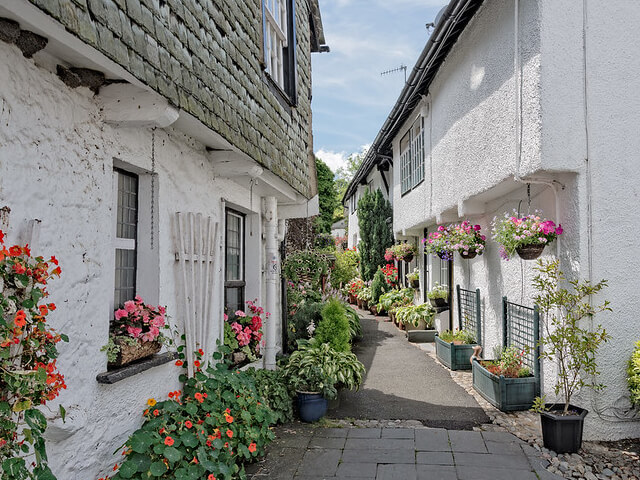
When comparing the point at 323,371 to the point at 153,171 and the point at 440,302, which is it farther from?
the point at 440,302

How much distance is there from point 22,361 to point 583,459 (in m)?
4.54

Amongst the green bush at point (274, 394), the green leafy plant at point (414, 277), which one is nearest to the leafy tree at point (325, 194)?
the green leafy plant at point (414, 277)

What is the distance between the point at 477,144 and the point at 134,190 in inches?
190

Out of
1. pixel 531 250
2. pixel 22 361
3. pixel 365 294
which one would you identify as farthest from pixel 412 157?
pixel 22 361

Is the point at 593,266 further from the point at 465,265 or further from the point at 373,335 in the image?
the point at 373,335

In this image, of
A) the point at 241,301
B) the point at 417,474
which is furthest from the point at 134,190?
the point at 417,474

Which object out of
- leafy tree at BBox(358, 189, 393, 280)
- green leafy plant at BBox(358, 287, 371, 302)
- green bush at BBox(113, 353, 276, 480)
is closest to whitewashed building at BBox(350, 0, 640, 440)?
green bush at BBox(113, 353, 276, 480)

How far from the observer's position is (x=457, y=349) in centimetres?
816

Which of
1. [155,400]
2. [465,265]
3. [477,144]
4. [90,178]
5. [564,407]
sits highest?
[477,144]

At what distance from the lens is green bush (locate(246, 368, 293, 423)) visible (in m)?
5.34

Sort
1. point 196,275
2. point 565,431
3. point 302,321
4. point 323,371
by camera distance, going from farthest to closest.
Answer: point 302,321, point 323,371, point 565,431, point 196,275

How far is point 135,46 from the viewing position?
8.79 ft

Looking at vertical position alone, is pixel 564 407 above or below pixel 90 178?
below

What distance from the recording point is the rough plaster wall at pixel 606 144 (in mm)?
4832
